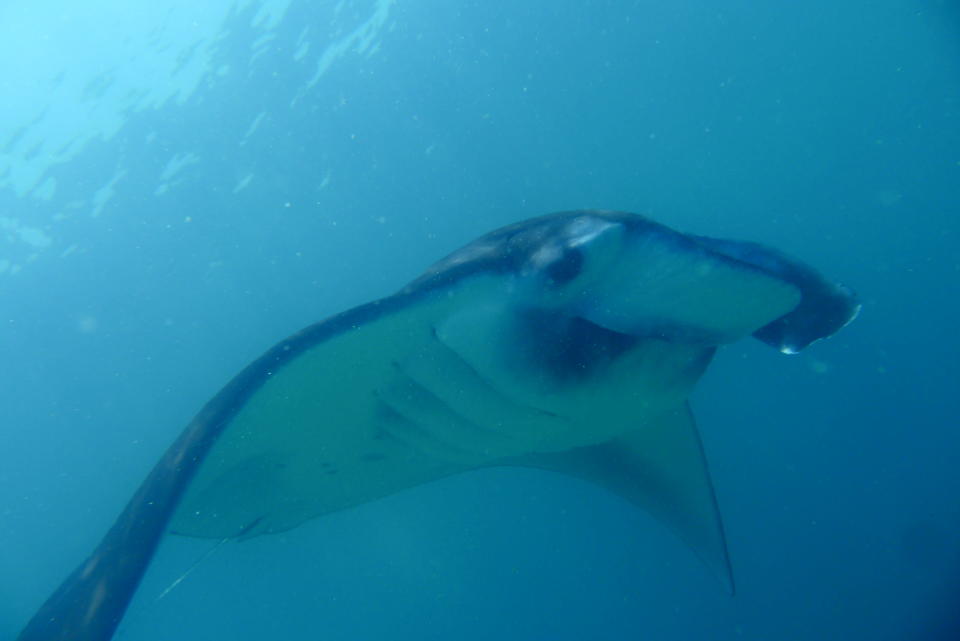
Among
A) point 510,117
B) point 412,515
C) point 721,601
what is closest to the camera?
point 721,601

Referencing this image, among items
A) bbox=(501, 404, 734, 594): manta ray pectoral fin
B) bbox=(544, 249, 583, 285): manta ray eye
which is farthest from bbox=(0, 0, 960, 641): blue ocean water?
bbox=(544, 249, 583, 285): manta ray eye

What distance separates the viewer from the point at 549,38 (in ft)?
71.9

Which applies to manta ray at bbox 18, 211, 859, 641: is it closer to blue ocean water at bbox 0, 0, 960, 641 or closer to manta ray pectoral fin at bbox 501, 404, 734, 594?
manta ray pectoral fin at bbox 501, 404, 734, 594

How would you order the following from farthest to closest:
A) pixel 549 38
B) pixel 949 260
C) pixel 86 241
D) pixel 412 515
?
pixel 949 260 < pixel 412 515 < pixel 549 38 < pixel 86 241

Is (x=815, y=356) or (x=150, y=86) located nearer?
(x=150, y=86)

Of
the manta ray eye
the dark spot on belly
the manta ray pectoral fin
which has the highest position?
the manta ray eye

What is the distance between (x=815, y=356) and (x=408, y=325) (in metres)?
31.9

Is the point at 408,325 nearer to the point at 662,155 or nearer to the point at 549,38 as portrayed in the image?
the point at 549,38

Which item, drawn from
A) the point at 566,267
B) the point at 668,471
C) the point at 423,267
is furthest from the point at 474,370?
the point at 423,267

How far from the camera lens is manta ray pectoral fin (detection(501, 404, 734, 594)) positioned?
3.85 metres

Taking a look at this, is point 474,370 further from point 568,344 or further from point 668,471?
point 668,471

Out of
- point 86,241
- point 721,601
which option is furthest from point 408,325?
point 721,601

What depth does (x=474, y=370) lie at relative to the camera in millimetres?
2389

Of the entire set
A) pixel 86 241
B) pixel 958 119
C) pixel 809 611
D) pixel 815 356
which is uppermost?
pixel 86 241
